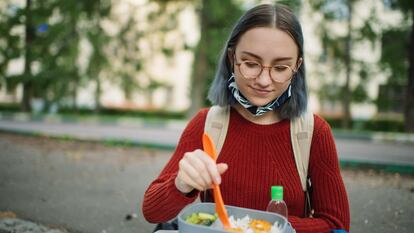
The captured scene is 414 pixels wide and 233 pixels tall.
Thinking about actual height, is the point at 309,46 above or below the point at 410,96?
above

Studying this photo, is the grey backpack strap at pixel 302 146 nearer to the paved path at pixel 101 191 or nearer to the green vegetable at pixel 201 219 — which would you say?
the green vegetable at pixel 201 219

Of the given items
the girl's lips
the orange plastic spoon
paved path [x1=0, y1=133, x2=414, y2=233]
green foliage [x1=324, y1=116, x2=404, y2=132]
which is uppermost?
the girl's lips

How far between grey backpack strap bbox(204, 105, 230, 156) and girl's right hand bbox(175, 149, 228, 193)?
514mm

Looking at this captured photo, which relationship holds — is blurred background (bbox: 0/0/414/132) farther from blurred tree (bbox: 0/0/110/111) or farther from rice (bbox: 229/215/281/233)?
rice (bbox: 229/215/281/233)

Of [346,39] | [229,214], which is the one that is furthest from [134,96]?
[229,214]

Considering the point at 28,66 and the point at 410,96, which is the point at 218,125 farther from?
the point at 28,66

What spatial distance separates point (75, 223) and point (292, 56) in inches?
104

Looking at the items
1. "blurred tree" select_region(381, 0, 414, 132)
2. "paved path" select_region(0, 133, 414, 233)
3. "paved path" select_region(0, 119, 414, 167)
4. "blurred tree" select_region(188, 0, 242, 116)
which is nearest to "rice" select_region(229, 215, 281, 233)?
"paved path" select_region(0, 133, 414, 233)

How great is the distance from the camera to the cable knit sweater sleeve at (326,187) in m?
1.66

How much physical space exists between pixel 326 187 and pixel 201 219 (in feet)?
2.15

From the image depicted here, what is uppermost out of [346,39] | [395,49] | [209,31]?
[346,39]

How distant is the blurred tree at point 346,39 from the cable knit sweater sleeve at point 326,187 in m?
15.1

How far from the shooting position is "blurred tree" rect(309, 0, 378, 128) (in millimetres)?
15903

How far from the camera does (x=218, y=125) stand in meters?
1.81
